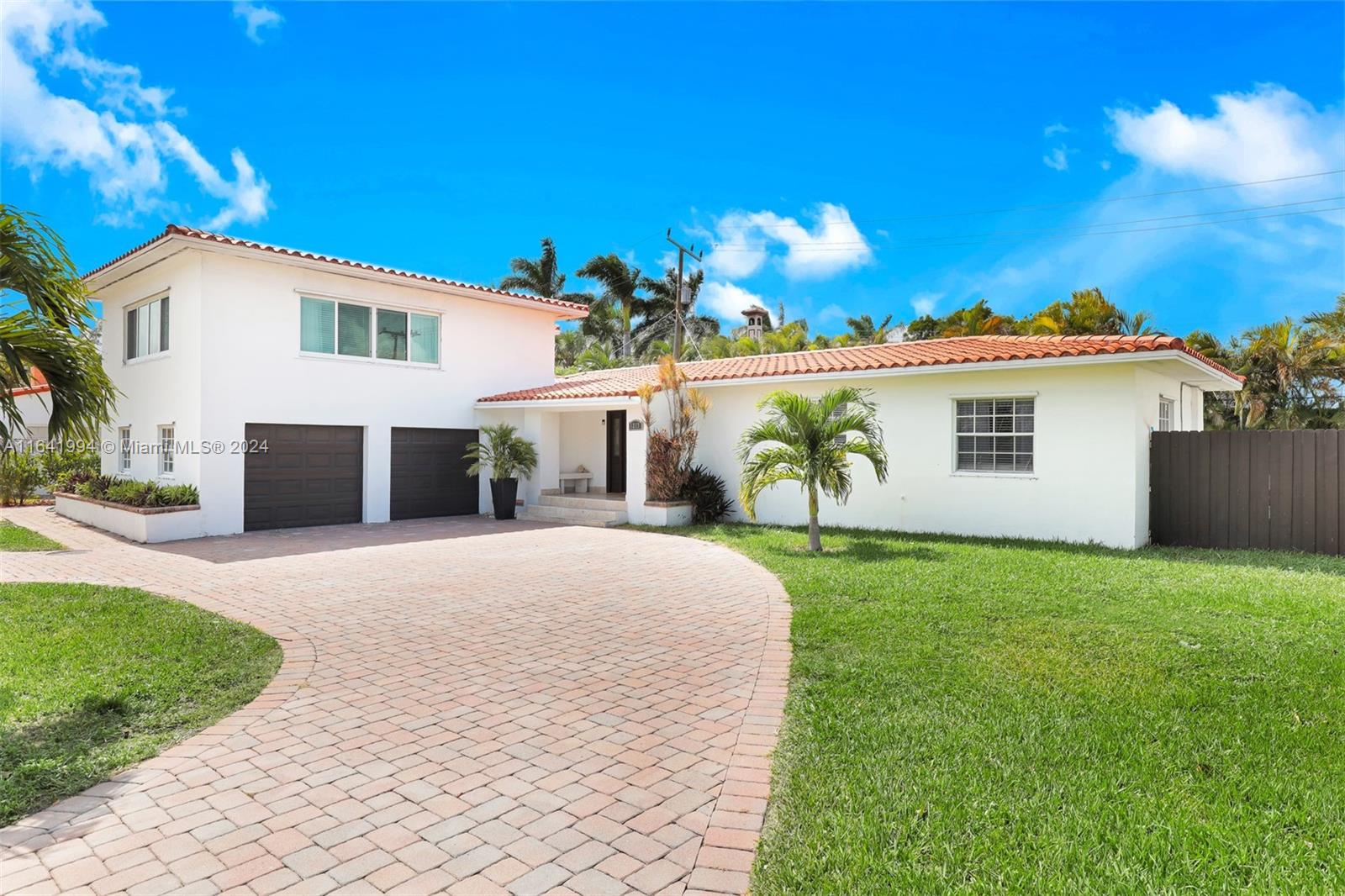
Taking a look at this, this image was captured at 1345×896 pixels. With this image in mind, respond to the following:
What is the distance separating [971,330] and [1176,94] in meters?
9.22

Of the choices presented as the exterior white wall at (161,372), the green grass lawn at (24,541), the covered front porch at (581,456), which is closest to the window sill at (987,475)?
the covered front porch at (581,456)

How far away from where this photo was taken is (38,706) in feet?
16.2

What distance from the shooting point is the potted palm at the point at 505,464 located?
1742 centimetres

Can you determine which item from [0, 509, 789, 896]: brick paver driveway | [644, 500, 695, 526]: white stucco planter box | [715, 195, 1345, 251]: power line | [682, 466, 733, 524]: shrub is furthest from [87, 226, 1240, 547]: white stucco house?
[715, 195, 1345, 251]: power line

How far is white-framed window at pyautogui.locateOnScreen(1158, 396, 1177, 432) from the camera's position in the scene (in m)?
13.9

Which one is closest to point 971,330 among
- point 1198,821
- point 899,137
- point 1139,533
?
point 899,137

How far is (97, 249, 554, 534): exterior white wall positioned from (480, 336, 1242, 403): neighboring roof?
1587 mm

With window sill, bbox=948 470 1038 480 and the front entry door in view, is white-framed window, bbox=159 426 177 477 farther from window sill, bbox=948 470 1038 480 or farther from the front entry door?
window sill, bbox=948 470 1038 480

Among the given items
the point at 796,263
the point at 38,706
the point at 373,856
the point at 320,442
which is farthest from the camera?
the point at 796,263

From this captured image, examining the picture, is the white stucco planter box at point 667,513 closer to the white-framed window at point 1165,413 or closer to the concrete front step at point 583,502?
the concrete front step at point 583,502

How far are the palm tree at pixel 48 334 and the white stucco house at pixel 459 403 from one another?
9568 mm

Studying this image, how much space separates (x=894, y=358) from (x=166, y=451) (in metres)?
15.1

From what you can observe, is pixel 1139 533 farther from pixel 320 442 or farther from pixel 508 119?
pixel 508 119

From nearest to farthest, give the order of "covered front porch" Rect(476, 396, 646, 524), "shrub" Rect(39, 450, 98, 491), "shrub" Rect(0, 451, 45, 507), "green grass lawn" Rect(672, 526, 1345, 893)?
"green grass lawn" Rect(672, 526, 1345, 893)
"covered front porch" Rect(476, 396, 646, 524)
"shrub" Rect(39, 450, 98, 491)
"shrub" Rect(0, 451, 45, 507)
